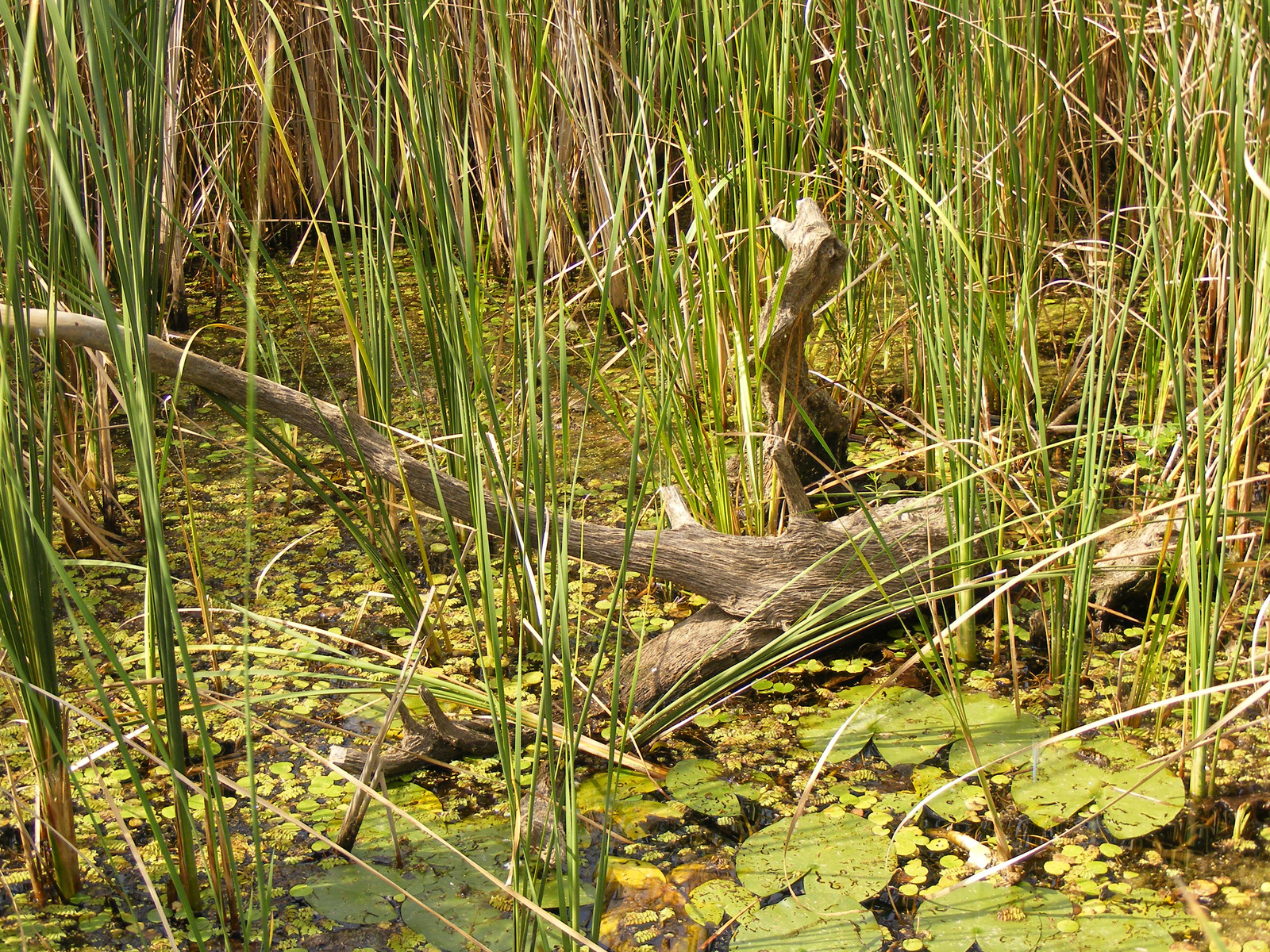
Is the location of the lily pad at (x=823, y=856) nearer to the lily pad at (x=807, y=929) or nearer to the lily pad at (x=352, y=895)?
the lily pad at (x=807, y=929)

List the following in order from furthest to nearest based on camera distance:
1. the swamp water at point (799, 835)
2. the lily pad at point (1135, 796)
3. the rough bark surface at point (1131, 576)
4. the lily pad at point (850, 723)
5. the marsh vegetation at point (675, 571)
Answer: the rough bark surface at point (1131, 576), the lily pad at point (850, 723), the lily pad at point (1135, 796), the swamp water at point (799, 835), the marsh vegetation at point (675, 571)

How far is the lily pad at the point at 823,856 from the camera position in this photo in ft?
4.50

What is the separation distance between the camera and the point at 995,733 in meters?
1.60

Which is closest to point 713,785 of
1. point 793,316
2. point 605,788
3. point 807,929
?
point 605,788

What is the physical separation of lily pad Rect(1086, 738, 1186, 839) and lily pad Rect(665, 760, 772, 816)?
Answer: 45 centimetres

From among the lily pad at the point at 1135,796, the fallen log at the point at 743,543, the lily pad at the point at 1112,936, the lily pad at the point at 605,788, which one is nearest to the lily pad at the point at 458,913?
the lily pad at the point at 605,788

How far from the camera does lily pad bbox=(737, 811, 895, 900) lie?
137cm

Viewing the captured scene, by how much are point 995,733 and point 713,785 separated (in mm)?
418

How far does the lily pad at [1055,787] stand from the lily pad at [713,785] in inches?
13.6

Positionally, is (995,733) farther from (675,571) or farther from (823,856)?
(675,571)

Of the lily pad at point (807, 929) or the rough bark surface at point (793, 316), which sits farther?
the rough bark surface at point (793, 316)

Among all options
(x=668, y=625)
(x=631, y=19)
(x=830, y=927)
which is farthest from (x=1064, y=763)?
(x=631, y=19)

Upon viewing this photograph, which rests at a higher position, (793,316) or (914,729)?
(793,316)

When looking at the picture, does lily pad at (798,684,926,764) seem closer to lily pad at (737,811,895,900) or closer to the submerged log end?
lily pad at (737,811,895,900)
